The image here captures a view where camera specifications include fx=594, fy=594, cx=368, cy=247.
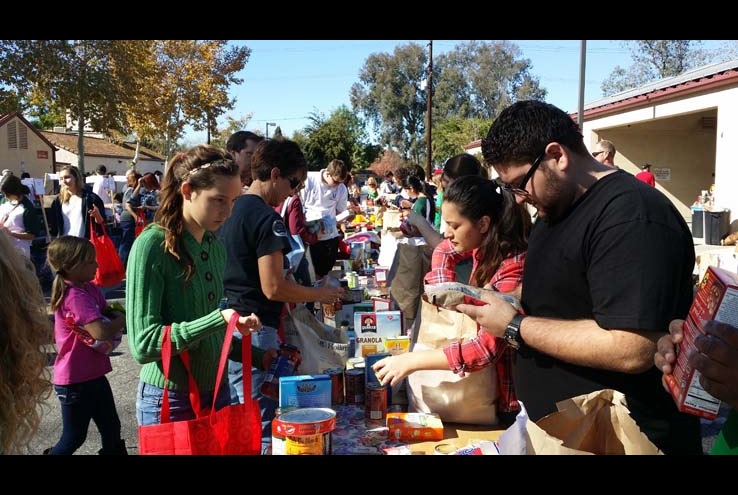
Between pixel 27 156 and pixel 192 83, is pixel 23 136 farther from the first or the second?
pixel 192 83

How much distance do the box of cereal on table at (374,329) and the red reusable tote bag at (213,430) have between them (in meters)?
1.19

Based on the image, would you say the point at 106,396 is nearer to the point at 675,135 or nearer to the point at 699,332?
the point at 699,332

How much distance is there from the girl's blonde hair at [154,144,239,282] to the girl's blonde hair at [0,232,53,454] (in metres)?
0.77

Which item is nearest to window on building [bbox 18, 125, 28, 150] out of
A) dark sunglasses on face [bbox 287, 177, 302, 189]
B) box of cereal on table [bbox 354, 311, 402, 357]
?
dark sunglasses on face [bbox 287, 177, 302, 189]

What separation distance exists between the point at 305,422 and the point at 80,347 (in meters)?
1.71

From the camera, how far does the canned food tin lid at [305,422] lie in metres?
1.91

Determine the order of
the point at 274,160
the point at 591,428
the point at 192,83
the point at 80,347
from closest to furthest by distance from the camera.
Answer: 1. the point at 591,428
2. the point at 274,160
3. the point at 80,347
4. the point at 192,83

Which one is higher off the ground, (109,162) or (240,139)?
(109,162)

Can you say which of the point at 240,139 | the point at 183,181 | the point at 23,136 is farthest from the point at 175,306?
the point at 23,136

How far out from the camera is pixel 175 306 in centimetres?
219

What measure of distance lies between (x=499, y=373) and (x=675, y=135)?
55.0 feet

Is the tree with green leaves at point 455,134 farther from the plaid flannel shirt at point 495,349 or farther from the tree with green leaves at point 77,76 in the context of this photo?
the plaid flannel shirt at point 495,349

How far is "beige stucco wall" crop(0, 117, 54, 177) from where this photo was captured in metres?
35.7

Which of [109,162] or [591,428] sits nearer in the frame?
[591,428]
